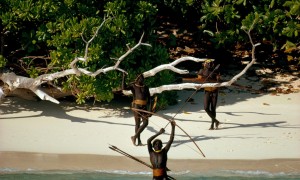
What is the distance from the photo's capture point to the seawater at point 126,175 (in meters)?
14.4

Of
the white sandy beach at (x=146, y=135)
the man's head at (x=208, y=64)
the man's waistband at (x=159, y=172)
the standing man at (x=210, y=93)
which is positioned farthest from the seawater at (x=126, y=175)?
the man's head at (x=208, y=64)

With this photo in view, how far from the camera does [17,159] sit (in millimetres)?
15086

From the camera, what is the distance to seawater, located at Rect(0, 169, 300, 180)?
14445 millimetres

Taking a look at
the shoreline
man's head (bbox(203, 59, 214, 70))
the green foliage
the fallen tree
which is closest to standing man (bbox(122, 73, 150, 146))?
the shoreline

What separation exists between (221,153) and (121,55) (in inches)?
141

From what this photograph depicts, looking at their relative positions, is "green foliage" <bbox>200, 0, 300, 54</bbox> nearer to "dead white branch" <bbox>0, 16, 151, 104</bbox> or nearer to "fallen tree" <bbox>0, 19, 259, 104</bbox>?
"fallen tree" <bbox>0, 19, 259, 104</bbox>

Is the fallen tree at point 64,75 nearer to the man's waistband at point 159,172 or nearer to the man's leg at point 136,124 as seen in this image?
the man's leg at point 136,124

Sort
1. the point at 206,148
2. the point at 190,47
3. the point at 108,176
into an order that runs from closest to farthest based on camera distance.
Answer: the point at 108,176 < the point at 206,148 < the point at 190,47

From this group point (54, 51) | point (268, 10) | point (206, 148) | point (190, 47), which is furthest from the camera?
point (190, 47)

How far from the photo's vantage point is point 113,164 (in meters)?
15.0

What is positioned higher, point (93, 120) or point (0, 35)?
point (0, 35)

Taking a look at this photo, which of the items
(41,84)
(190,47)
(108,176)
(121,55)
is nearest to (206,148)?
(108,176)

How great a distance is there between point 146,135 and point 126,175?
2.05 metres

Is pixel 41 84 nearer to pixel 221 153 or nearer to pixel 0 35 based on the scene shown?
pixel 0 35
